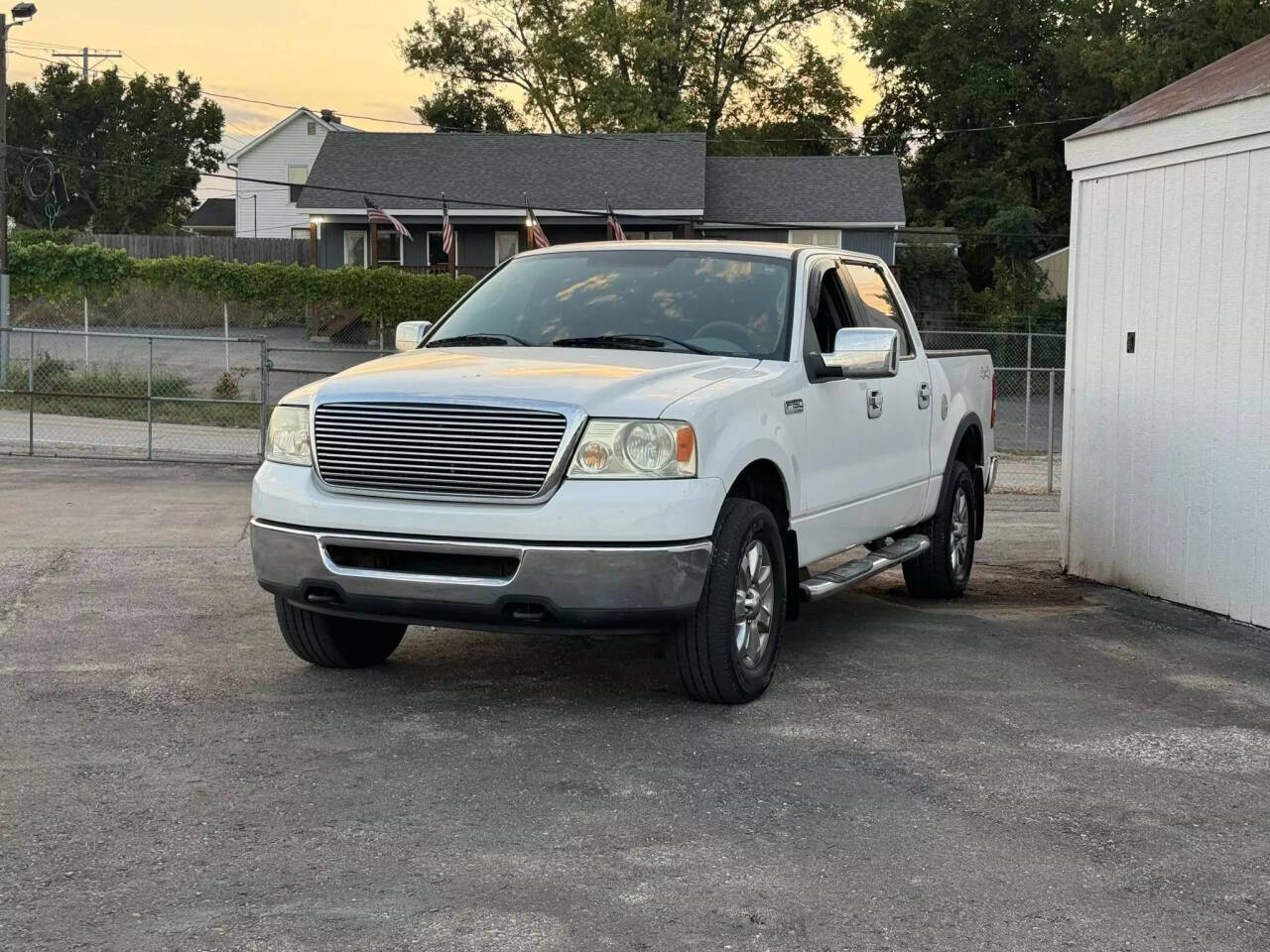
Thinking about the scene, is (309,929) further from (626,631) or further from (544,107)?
(544,107)

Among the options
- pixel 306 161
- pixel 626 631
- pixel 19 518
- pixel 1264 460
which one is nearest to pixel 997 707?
pixel 626 631

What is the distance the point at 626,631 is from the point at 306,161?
2388 inches

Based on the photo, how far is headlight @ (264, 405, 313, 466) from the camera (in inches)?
258

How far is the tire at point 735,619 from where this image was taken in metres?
6.29

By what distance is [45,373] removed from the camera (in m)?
25.8

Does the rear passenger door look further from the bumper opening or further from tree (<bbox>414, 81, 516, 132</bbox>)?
tree (<bbox>414, 81, 516, 132</bbox>)

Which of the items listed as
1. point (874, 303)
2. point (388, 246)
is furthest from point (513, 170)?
point (874, 303)

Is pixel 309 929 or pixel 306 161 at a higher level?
pixel 306 161

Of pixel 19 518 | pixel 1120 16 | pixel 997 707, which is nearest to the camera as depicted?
pixel 997 707

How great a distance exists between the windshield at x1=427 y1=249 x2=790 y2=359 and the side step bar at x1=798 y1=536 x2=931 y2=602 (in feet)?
3.58

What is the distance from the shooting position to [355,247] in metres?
46.6

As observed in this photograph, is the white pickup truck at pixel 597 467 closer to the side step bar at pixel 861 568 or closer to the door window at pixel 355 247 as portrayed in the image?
the side step bar at pixel 861 568

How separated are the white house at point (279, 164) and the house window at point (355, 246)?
17.2 metres

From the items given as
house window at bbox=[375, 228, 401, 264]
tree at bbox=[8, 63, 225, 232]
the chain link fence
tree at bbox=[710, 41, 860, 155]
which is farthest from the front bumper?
tree at bbox=[8, 63, 225, 232]
